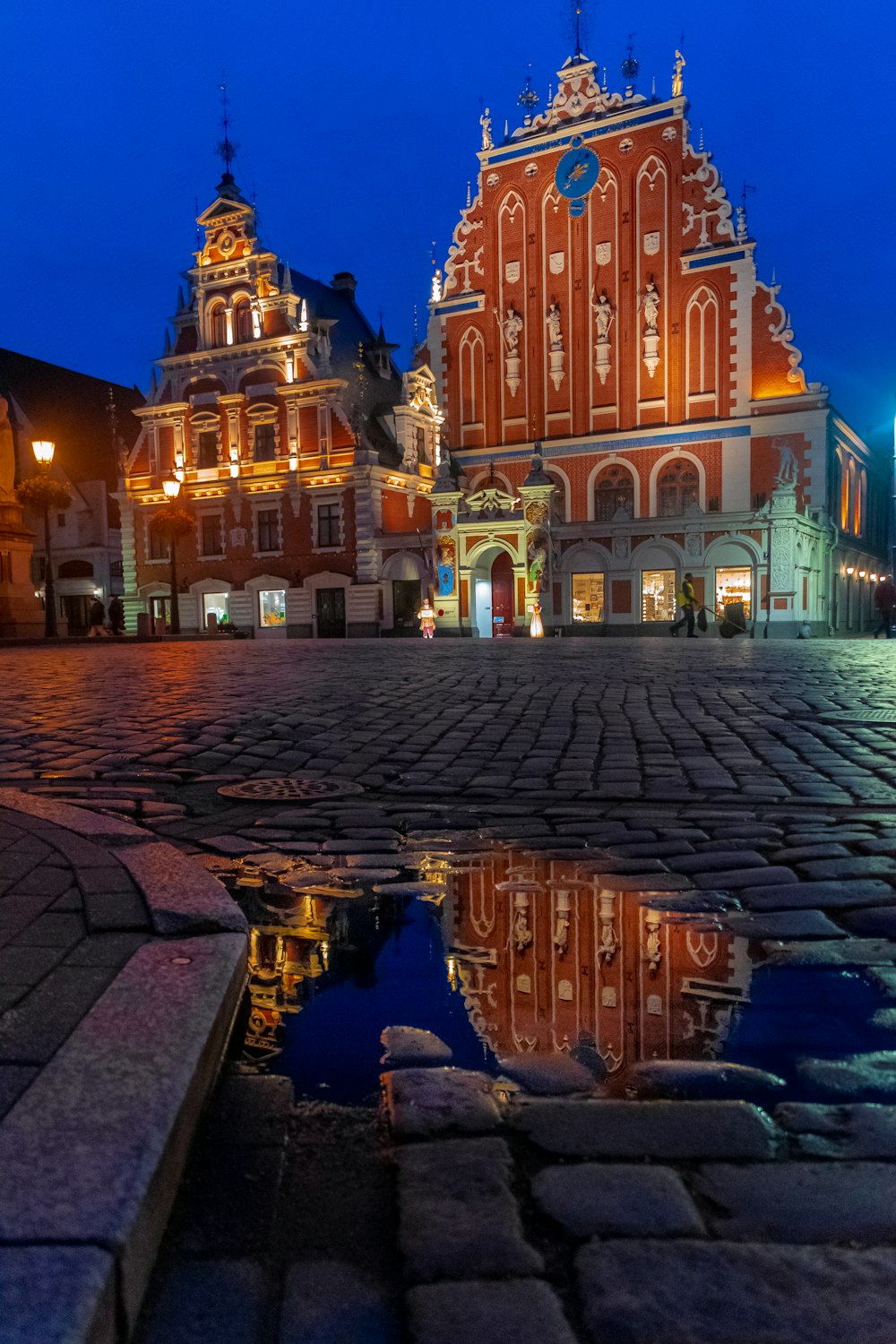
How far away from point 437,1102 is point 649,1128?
411 mm

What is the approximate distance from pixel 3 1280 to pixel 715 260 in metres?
38.2

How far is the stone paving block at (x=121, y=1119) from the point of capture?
1.27 meters

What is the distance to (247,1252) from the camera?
1.44m

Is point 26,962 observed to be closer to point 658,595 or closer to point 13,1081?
point 13,1081

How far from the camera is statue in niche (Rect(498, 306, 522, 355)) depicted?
124 feet

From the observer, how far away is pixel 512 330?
37969 mm

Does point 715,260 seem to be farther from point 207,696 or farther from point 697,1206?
point 697,1206

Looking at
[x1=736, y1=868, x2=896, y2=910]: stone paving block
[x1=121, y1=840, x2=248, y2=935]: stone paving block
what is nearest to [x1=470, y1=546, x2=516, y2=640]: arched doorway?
[x1=736, y1=868, x2=896, y2=910]: stone paving block

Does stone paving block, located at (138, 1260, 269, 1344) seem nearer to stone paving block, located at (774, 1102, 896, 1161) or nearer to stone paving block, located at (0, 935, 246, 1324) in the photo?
stone paving block, located at (0, 935, 246, 1324)

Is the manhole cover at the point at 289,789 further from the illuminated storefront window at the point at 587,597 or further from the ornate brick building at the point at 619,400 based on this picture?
the illuminated storefront window at the point at 587,597

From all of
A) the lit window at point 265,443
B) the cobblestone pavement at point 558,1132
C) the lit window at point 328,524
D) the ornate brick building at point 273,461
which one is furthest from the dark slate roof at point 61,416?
the cobblestone pavement at point 558,1132

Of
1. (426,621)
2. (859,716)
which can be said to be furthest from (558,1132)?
(426,621)

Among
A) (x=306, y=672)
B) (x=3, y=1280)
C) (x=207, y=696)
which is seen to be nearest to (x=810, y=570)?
(x=306, y=672)

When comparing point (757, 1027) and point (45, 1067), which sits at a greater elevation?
point (45, 1067)
